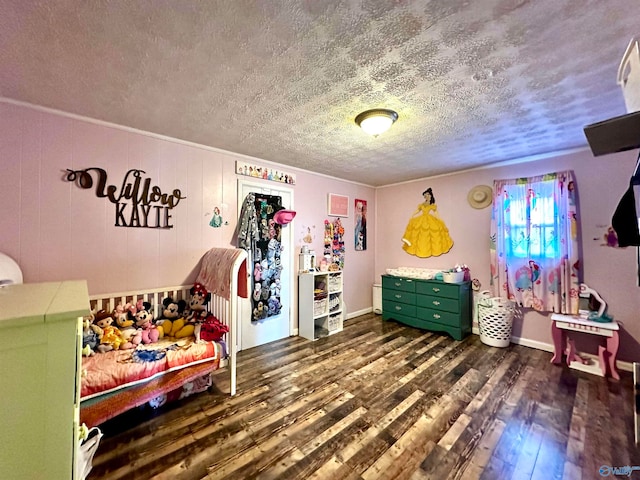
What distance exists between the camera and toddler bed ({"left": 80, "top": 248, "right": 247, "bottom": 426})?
166 cm

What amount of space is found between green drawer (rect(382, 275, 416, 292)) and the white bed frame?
8.49ft

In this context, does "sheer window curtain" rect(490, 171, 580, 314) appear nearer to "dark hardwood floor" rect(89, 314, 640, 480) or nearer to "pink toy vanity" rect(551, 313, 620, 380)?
"pink toy vanity" rect(551, 313, 620, 380)

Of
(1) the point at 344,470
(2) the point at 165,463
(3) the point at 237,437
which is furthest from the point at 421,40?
(2) the point at 165,463

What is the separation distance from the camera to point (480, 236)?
369 cm

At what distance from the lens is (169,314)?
249 centimetres

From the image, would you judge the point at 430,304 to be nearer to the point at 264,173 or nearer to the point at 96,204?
the point at 264,173

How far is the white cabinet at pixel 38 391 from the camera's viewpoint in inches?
26.0

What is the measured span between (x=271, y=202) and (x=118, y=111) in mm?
1749

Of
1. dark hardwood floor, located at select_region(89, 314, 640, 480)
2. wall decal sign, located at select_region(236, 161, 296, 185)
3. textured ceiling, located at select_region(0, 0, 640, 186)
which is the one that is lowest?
dark hardwood floor, located at select_region(89, 314, 640, 480)

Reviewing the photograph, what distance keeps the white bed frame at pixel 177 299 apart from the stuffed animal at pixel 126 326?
0.08 meters

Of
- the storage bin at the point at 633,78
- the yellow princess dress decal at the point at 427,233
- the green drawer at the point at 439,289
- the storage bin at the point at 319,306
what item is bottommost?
the storage bin at the point at 319,306

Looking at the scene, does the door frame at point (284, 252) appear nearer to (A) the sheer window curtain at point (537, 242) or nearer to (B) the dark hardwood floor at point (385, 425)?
(B) the dark hardwood floor at point (385, 425)

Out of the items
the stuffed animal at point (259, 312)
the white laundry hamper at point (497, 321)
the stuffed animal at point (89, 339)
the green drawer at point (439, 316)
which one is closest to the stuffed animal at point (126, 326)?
the stuffed animal at point (89, 339)

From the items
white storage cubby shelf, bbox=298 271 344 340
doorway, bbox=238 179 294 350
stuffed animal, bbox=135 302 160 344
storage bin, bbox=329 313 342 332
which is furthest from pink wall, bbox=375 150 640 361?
stuffed animal, bbox=135 302 160 344
